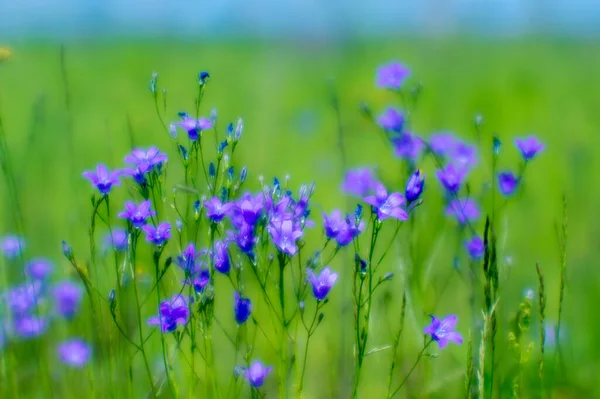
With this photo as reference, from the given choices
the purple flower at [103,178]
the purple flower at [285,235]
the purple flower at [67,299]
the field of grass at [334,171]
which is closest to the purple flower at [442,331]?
the field of grass at [334,171]

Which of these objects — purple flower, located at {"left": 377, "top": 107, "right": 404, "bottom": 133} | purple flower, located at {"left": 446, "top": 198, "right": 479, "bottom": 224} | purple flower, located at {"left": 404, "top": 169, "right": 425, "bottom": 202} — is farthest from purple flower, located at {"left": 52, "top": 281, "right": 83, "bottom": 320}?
purple flower, located at {"left": 404, "top": 169, "right": 425, "bottom": 202}

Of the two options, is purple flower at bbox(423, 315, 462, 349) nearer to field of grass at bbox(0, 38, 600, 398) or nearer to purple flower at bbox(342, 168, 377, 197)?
field of grass at bbox(0, 38, 600, 398)

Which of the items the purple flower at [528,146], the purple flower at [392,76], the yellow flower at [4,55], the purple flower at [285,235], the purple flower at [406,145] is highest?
the purple flower at [392,76]

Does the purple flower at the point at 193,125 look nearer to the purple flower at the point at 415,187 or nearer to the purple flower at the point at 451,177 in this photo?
the purple flower at the point at 415,187

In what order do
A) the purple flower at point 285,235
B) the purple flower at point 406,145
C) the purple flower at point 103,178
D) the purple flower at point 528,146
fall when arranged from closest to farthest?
the purple flower at point 285,235 < the purple flower at point 103,178 < the purple flower at point 528,146 < the purple flower at point 406,145

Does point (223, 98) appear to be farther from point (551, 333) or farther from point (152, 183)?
point (152, 183)

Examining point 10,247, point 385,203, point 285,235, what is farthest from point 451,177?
point 10,247

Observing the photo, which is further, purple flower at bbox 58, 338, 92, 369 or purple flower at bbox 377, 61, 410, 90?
purple flower at bbox 377, 61, 410, 90

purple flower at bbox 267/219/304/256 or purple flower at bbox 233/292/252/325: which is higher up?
purple flower at bbox 267/219/304/256
